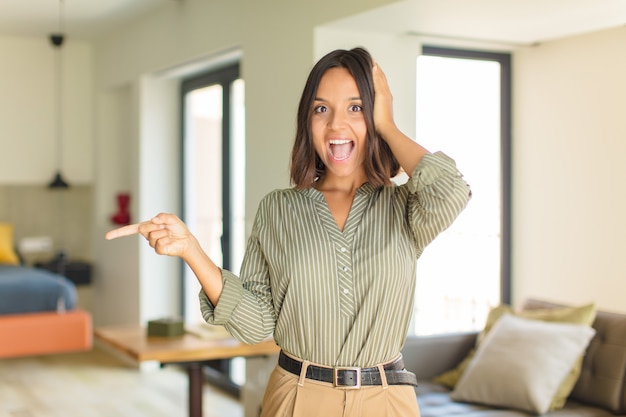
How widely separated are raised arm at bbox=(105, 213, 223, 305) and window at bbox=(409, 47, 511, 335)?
2.93 meters

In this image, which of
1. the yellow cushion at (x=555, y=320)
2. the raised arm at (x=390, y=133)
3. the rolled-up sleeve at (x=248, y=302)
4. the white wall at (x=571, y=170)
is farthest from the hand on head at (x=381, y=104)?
the white wall at (x=571, y=170)

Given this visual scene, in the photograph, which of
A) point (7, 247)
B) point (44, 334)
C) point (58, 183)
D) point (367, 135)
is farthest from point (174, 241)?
point (7, 247)

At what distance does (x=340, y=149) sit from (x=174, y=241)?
1.24 ft

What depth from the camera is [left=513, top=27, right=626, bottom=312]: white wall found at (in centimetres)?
403

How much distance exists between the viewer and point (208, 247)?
600cm

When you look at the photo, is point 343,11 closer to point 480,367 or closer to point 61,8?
point 480,367

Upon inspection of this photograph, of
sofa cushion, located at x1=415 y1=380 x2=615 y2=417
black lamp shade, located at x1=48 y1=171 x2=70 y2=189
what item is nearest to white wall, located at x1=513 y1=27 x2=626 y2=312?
sofa cushion, located at x1=415 y1=380 x2=615 y2=417

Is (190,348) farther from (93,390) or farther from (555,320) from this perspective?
(93,390)

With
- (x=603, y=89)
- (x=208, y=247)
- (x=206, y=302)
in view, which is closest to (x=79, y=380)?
(x=208, y=247)

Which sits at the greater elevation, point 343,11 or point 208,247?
point 343,11

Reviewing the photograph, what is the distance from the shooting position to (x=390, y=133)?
166 cm

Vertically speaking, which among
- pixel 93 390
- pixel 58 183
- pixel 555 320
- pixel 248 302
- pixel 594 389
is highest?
pixel 58 183

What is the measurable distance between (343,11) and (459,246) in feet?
5.10

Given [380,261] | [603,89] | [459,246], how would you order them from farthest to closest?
[459,246] → [603,89] → [380,261]
